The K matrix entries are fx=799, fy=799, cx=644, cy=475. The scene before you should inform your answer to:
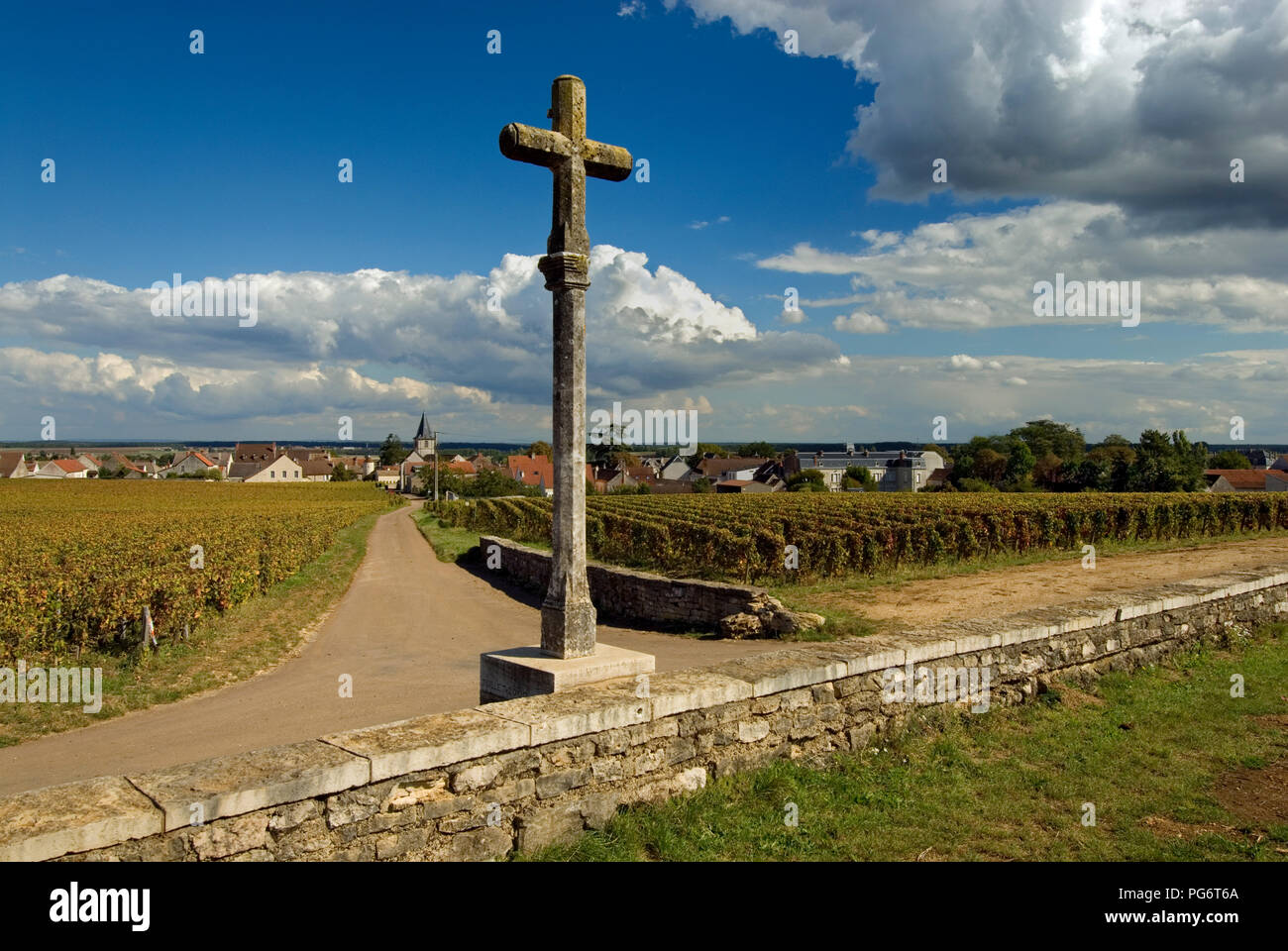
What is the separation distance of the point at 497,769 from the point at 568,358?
7.94 feet

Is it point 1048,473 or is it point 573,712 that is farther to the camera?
point 1048,473

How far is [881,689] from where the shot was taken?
537 cm

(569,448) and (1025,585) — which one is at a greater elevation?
(569,448)

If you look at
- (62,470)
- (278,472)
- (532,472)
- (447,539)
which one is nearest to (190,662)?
(447,539)

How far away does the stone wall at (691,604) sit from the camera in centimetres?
1238

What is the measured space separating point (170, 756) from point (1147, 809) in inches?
311

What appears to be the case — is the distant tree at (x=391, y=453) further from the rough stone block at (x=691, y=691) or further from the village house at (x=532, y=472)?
the rough stone block at (x=691, y=691)

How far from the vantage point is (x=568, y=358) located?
491 cm

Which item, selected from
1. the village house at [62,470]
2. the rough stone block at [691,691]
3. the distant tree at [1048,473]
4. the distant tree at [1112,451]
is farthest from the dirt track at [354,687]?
the village house at [62,470]

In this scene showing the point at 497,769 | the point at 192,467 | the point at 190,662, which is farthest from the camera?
the point at 192,467

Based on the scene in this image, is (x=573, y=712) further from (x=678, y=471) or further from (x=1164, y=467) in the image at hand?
(x=678, y=471)
